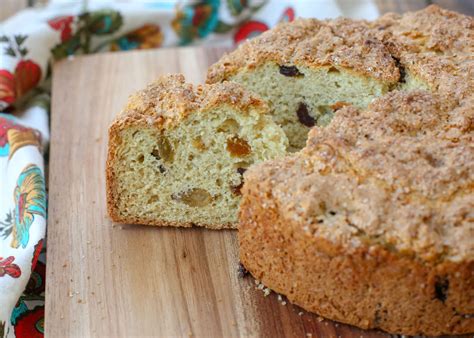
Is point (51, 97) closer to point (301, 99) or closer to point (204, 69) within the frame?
point (204, 69)

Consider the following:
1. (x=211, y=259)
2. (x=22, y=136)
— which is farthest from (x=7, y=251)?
(x=211, y=259)

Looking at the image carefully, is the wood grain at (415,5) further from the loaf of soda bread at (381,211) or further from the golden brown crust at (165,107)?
the golden brown crust at (165,107)

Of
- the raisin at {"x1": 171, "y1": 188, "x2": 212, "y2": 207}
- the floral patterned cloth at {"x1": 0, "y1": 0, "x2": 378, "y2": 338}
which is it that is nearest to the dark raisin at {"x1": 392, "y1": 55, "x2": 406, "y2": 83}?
the raisin at {"x1": 171, "y1": 188, "x2": 212, "y2": 207}

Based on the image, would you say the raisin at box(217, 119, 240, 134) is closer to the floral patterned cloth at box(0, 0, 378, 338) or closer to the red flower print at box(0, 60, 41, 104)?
the floral patterned cloth at box(0, 0, 378, 338)

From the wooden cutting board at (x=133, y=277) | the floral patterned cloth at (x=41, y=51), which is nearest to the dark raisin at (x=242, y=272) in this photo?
the wooden cutting board at (x=133, y=277)

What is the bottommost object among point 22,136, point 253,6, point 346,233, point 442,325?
point 442,325

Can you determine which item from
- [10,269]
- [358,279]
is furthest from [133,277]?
[358,279]

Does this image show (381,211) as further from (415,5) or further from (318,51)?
(415,5)
